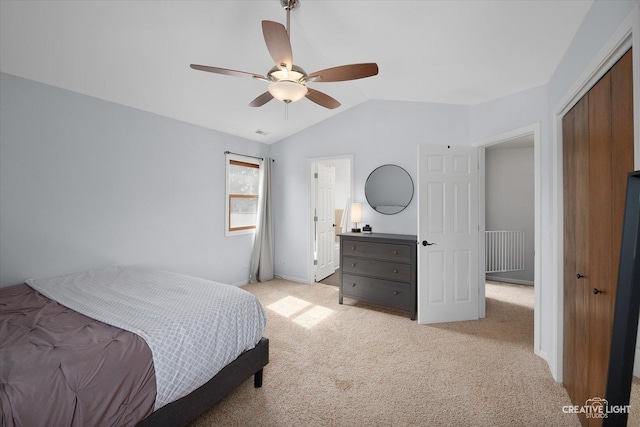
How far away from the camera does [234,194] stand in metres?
4.32

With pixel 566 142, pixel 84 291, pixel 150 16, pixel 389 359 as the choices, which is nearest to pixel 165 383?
pixel 84 291

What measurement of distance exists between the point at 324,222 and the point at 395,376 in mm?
2964

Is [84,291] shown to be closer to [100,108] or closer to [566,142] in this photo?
[100,108]

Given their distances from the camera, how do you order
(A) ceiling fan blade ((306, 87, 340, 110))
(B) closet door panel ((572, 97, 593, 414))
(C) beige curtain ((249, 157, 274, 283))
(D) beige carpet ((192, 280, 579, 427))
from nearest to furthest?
(B) closet door panel ((572, 97, 593, 414)) < (D) beige carpet ((192, 280, 579, 427)) < (A) ceiling fan blade ((306, 87, 340, 110)) < (C) beige curtain ((249, 157, 274, 283))

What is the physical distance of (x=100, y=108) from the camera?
111 inches

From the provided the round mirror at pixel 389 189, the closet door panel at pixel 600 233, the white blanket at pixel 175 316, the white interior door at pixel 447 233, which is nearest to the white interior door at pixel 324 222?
the round mirror at pixel 389 189

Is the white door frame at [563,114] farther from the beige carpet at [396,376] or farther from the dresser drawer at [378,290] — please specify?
the dresser drawer at [378,290]

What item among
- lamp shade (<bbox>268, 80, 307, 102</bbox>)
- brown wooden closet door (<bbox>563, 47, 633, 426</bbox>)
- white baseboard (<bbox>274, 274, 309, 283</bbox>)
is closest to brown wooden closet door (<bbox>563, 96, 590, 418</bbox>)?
brown wooden closet door (<bbox>563, 47, 633, 426</bbox>)

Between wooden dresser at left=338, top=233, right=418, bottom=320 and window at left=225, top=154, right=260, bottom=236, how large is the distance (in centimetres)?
176

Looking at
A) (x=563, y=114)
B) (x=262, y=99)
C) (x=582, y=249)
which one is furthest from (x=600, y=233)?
(x=262, y=99)

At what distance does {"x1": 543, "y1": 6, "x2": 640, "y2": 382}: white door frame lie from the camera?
1.05 m

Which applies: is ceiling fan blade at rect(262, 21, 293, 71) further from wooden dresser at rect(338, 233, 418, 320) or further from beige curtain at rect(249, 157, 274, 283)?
beige curtain at rect(249, 157, 274, 283)

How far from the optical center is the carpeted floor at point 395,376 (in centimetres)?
173

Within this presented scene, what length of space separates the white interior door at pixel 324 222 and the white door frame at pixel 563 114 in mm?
3106
